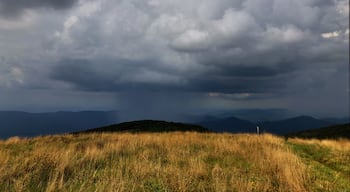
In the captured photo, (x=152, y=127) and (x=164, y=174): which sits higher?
(x=152, y=127)

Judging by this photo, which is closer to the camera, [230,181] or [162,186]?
[162,186]

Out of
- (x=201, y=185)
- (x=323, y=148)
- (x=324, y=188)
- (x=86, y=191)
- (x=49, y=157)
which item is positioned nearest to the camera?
(x=86, y=191)

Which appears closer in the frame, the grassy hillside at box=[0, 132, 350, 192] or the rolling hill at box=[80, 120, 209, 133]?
the grassy hillside at box=[0, 132, 350, 192]

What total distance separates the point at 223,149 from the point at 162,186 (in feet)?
29.7

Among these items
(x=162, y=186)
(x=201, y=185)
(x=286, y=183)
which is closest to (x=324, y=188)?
(x=286, y=183)

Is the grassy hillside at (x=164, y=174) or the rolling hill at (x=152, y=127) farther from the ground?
the rolling hill at (x=152, y=127)

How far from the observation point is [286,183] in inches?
407

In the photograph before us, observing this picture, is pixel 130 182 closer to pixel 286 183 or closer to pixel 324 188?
pixel 286 183

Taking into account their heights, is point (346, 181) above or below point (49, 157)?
below

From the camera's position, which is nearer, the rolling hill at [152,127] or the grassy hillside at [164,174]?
the grassy hillside at [164,174]

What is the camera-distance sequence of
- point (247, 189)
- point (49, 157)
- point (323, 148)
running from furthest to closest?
point (323, 148)
point (49, 157)
point (247, 189)

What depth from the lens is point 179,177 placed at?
991 cm

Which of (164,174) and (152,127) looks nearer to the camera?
(164,174)

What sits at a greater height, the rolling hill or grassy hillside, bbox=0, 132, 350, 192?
the rolling hill
